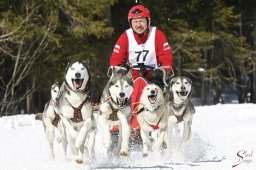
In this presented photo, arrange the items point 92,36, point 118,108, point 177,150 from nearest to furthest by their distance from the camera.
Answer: point 118,108 < point 177,150 < point 92,36

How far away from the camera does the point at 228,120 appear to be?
1161cm

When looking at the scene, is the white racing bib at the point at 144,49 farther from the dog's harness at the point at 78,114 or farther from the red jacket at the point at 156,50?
the dog's harness at the point at 78,114

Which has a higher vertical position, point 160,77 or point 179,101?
point 160,77

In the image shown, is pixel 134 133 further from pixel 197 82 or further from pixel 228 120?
pixel 197 82

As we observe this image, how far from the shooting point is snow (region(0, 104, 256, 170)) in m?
6.16

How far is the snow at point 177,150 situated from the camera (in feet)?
20.2

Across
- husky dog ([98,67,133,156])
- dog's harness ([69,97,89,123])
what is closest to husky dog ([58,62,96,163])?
dog's harness ([69,97,89,123])

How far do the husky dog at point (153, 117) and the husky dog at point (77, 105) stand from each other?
24.0 inches

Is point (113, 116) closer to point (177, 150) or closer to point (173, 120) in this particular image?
point (173, 120)

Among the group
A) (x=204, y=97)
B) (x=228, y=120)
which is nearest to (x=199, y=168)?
(x=228, y=120)

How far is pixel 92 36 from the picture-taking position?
66.3 feet

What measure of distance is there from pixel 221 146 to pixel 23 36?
1102 centimetres

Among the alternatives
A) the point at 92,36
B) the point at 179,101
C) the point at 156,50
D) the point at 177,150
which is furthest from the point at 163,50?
the point at 92,36

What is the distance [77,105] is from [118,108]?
433mm
